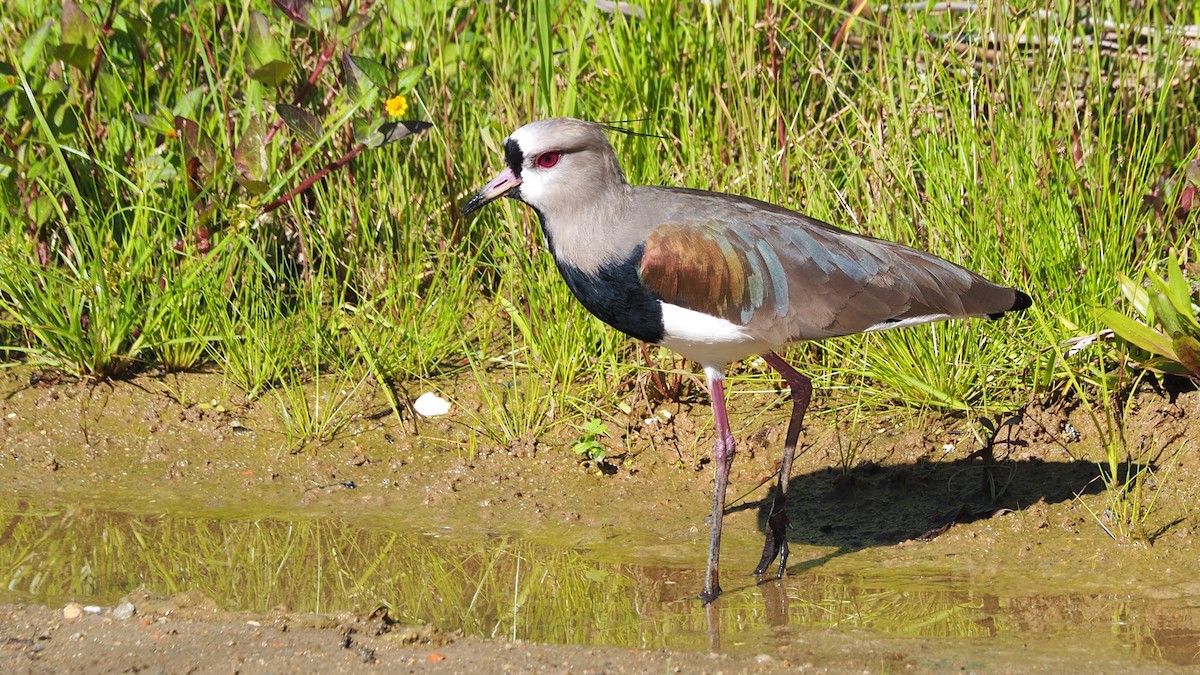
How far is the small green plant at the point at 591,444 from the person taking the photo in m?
5.04

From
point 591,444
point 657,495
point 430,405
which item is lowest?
point 657,495

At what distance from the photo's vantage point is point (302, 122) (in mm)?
5266

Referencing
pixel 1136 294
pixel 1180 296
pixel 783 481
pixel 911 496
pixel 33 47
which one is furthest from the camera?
pixel 33 47

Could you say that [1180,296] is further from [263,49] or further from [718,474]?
[263,49]

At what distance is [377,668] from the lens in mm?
3377

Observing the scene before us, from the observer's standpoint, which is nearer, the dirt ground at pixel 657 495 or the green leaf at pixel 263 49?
the dirt ground at pixel 657 495

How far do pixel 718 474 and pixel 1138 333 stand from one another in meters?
1.46

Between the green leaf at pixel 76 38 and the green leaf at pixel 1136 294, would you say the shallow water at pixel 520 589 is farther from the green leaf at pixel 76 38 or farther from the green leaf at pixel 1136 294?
the green leaf at pixel 76 38

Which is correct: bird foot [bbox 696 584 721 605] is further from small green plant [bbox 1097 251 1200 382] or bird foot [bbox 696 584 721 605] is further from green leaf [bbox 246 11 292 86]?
green leaf [bbox 246 11 292 86]

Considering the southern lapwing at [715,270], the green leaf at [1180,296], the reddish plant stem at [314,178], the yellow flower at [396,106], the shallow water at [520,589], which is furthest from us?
the reddish plant stem at [314,178]

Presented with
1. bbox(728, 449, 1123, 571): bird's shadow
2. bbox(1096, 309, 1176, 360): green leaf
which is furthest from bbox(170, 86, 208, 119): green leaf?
bbox(1096, 309, 1176, 360): green leaf

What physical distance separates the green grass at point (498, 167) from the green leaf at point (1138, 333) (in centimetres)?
24

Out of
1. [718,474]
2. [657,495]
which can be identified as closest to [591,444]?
[657,495]

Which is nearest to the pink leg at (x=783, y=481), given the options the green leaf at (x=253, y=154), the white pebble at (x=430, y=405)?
the white pebble at (x=430, y=405)
